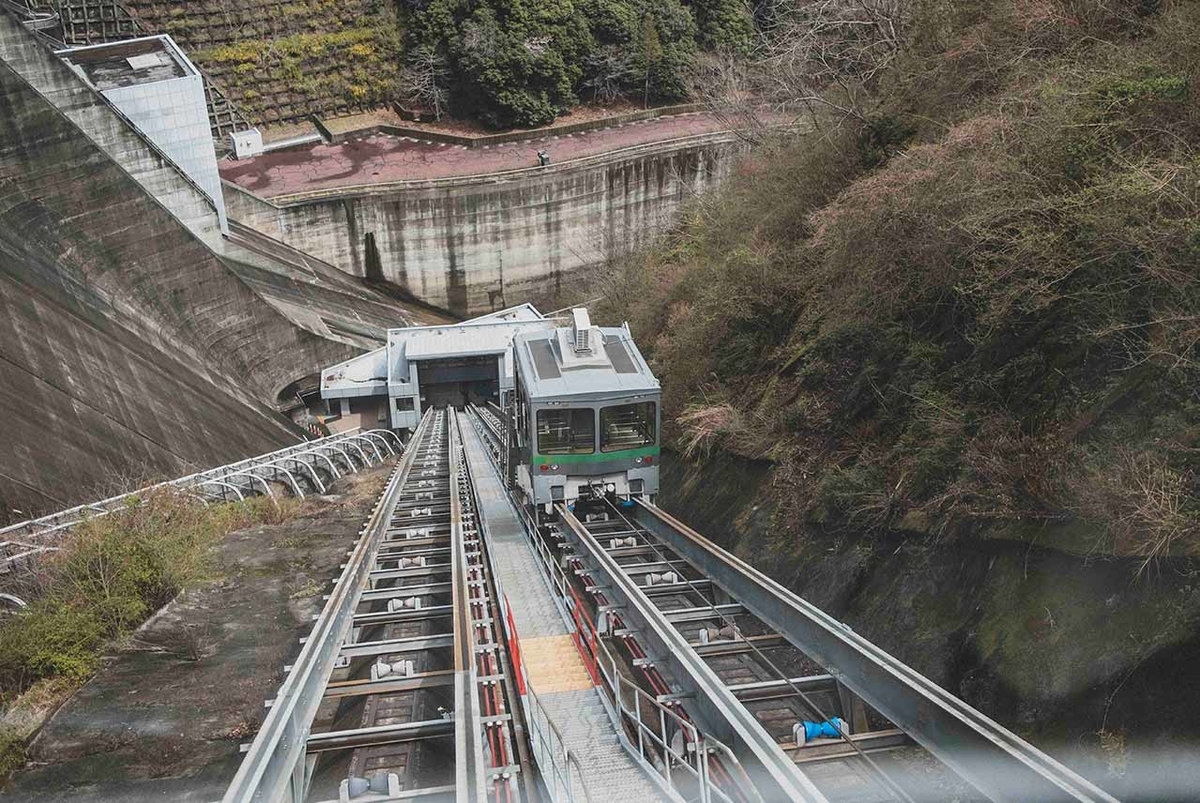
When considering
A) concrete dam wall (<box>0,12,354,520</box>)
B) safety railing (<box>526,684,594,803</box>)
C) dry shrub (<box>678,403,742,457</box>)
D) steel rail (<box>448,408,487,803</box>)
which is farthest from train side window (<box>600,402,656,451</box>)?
concrete dam wall (<box>0,12,354,520</box>)

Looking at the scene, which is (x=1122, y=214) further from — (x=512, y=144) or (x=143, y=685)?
(x=512, y=144)

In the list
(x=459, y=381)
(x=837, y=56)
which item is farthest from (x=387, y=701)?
(x=459, y=381)

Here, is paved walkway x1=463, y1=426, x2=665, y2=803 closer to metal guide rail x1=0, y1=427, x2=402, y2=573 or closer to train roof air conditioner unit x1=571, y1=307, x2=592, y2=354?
train roof air conditioner unit x1=571, y1=307, x2=592, y2=354

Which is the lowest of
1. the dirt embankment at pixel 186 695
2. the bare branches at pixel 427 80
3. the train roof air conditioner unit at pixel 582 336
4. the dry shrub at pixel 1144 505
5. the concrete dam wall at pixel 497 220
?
the dirt embankment at pixel 186 695

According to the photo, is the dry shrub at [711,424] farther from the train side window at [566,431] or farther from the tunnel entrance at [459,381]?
the tunnel entrance at [459,381]

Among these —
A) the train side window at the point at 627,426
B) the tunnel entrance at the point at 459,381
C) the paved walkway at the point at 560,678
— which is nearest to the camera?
the paved walkway at the point at 560,678

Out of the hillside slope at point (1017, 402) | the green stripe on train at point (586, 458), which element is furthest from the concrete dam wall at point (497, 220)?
the green stripe on train at point (586, 458)
